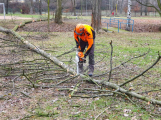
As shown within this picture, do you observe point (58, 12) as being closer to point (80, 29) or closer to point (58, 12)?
point (58, 12)

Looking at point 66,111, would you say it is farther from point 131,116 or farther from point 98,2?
point 98,2

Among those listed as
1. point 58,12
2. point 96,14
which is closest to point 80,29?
point 96,14

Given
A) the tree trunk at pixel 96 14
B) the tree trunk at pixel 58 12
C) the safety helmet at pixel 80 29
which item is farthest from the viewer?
the tree trunk at pixel 58 12

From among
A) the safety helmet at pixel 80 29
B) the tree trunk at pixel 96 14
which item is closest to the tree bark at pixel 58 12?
the tree trunk at pixel 96 14

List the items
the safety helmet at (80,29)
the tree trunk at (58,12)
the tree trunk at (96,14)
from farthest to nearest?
the tree trunk at (58,12)
the tree trunk at (96,14)
the safety helmet at (80,29)

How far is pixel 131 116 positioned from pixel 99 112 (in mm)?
624

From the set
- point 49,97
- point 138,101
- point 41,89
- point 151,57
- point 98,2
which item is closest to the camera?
point 138,101

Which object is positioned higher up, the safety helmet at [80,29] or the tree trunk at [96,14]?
the tree trunk at [96,14]

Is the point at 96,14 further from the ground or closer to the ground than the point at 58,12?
closer to the ground

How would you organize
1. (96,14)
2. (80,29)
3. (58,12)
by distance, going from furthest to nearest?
(58,12) < (96,14) < (80,29)

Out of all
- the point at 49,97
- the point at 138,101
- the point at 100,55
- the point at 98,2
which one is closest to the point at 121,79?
the point at 138,101

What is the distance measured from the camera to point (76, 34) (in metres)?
5.51

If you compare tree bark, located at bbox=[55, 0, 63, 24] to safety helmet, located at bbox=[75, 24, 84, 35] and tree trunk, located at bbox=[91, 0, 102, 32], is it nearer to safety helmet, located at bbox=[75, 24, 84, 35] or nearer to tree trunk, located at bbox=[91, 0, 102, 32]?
tree trunk, located at bbox=[91, 0, 102, 32]

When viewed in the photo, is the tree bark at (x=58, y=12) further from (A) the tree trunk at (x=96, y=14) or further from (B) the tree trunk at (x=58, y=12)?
(A) the tree trunk at (x=96, y=14)
